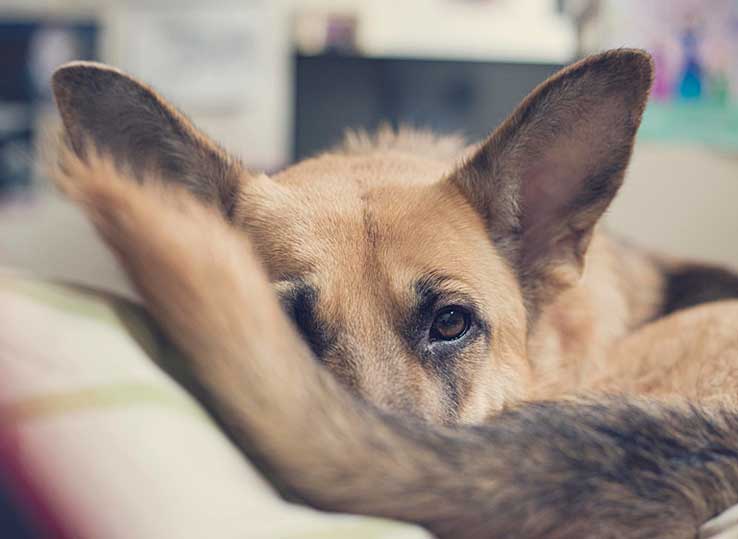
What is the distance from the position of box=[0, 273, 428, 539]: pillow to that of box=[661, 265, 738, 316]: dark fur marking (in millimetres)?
1269

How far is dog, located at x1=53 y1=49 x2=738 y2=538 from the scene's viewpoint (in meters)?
0.68

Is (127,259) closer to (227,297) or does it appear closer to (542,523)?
(227,297)

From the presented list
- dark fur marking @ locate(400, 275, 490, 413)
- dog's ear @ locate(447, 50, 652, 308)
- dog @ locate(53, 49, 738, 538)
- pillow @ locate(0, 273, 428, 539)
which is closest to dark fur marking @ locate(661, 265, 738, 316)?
dog @ locate(53, 49, 738, 538)

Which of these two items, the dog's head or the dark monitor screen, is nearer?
the dog's head

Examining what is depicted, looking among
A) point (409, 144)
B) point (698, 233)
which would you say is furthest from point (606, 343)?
point (698, 233)

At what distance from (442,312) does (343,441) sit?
48cm

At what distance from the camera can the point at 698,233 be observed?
318 centimetres

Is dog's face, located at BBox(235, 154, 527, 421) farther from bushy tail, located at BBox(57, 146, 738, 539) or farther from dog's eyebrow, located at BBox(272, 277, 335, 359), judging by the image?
bushy tail, located at BBox(57, 146, 738, 539)

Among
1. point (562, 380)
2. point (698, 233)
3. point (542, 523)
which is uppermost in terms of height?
point (542, 523)

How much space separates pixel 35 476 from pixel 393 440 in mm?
312

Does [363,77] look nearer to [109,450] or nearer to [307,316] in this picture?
[307,316]

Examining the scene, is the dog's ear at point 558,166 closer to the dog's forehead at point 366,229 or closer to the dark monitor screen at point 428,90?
the dog's forehead at point 366,229

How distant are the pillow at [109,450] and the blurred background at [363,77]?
0.37 meters

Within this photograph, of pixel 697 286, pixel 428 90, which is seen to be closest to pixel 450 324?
pixel 697 286
